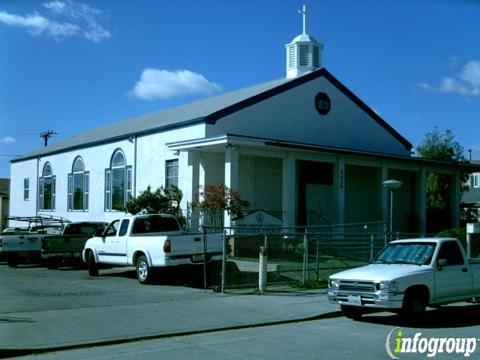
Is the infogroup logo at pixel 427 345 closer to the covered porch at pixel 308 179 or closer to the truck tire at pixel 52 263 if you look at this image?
the covered porch at pixel 308 179

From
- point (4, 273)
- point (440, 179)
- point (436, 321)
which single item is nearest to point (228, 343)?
point (436, 321)

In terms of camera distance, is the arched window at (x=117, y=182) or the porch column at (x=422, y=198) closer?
the porch column at (x=422, y=198)

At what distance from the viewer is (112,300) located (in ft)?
46.5

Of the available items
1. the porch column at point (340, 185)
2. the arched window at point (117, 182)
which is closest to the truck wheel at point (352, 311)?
the porch column at point (340, 185)

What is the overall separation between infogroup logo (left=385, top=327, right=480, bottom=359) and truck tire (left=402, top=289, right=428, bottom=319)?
132 centimetres

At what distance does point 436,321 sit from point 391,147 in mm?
22016

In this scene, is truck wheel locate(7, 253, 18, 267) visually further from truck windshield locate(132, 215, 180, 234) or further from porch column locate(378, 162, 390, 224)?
porch column locate(378, 162, 390, 224)

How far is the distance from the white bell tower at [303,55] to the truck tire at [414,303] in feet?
64.3

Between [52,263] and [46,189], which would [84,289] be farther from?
[46,189]

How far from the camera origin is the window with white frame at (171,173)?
2717cm

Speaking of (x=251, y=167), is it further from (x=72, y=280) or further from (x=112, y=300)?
(x=112, y=300)

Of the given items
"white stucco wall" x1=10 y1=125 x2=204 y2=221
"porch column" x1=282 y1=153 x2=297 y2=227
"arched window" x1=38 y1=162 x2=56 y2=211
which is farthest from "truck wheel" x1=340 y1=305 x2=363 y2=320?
"arched window" x1=38 y1=162 x2=56 y2=211

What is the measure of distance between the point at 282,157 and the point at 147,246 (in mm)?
9644

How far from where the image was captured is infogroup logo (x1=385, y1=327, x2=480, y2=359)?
8.87 metres
